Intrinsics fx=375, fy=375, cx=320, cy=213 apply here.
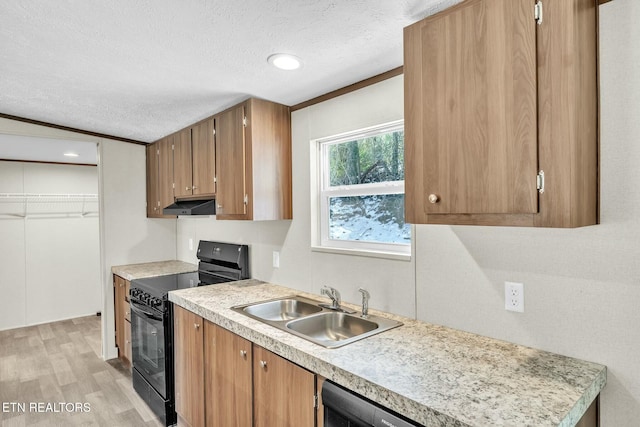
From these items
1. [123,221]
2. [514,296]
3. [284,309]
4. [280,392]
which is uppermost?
[123,221]

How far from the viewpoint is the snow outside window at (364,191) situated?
2068 mm

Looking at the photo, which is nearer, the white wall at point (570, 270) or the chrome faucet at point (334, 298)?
the white wall at point (570, 270)

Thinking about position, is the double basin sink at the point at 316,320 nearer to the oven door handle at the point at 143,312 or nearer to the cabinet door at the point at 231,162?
the cabinet door at the point at 231,162

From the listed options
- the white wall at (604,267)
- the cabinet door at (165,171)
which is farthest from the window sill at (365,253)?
the cabinet door at (165,171)

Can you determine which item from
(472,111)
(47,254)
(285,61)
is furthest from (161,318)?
(47,254)

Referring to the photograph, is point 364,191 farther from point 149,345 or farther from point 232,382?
point 149,345

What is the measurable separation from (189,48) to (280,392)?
5.30 ft

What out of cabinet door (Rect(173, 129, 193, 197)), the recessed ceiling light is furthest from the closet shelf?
the recessed ceiling light

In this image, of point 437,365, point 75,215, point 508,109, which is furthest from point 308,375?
point 75,215

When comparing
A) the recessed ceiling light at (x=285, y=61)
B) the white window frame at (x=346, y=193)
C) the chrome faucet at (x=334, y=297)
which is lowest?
the chrome faucet at (x=334, y=297)

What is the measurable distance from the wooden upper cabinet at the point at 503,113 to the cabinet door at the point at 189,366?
5.09 ft

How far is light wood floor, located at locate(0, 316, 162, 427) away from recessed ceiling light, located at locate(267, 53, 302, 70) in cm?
249

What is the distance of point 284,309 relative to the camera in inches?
90.0

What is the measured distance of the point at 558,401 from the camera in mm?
1067
